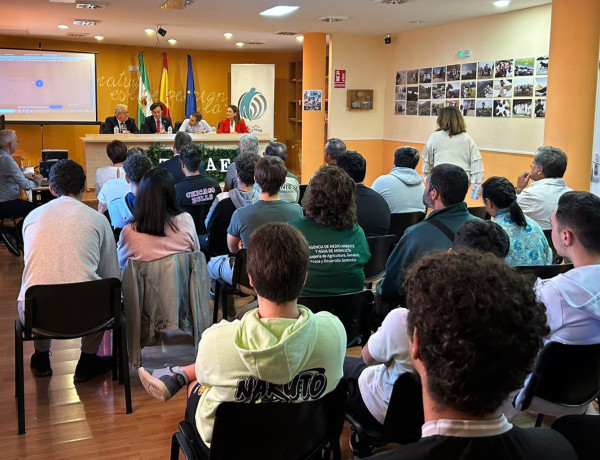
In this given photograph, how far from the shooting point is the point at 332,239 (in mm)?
3025

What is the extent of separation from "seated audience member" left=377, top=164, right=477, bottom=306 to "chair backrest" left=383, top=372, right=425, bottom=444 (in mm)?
942

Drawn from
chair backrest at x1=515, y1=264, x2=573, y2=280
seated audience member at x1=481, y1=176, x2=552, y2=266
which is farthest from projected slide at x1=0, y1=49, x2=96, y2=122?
chair backrest at x1=515, y1=264, x2=573, y2=280

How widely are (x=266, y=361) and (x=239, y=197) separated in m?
2.76

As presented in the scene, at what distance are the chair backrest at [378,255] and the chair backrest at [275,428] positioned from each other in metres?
2.03

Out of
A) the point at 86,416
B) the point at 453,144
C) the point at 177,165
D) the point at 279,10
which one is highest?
the point at 279,10

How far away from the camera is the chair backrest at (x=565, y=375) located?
7.45ft

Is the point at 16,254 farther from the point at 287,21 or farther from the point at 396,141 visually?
the point at 396,141

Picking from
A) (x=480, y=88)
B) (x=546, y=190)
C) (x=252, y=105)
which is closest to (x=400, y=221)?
(x=546, y=190)

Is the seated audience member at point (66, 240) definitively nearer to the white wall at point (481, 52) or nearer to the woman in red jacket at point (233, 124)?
the white wall at point (481, 52)

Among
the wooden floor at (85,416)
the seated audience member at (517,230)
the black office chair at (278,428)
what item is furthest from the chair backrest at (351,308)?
the seated audience member at (517,230)

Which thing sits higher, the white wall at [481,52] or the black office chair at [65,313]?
the white wall at [481,52]

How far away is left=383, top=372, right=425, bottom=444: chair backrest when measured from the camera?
188cm

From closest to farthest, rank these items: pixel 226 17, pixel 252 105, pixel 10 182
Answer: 1. pixel 10 182
2. pixel 226 17
3. pixel 252 105

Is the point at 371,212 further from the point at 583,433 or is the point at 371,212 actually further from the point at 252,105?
the point at 252,105
